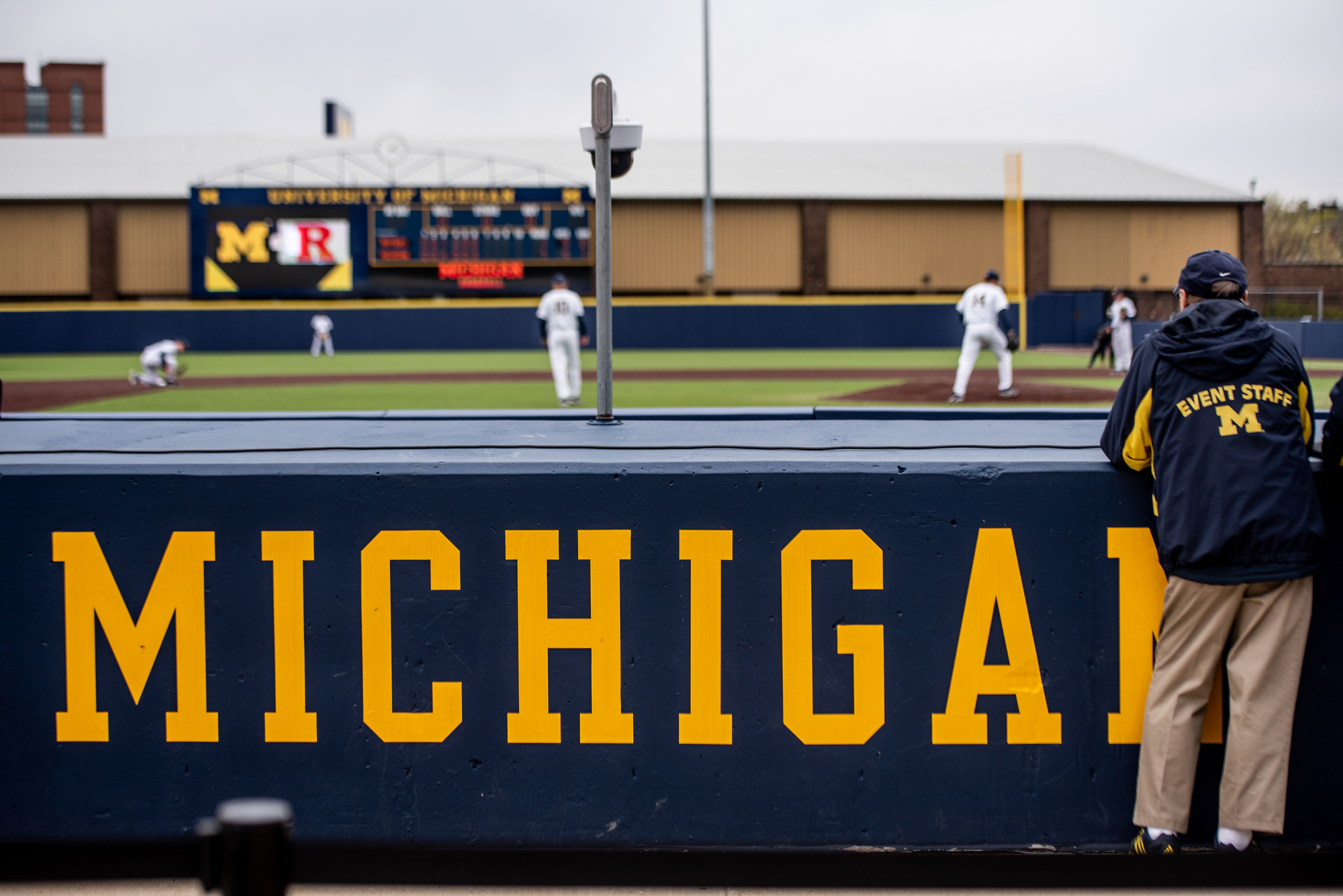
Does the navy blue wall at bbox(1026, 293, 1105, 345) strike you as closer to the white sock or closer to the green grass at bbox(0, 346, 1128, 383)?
the green grass at bbox(0, 346, 1128, 383)

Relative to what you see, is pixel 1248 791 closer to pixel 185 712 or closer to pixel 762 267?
pixel 185 712

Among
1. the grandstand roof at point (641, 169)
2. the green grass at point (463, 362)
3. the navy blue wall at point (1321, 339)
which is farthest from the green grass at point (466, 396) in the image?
the grandstand roof at point (641, 169)

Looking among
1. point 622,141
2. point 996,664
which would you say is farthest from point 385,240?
point 996,664

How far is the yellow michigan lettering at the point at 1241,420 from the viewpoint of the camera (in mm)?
2916

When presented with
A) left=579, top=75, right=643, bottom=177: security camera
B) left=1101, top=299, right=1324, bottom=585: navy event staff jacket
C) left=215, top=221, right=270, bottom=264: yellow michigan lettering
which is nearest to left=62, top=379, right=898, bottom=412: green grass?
left=579, top=75, right=643, bottom=177: security camera

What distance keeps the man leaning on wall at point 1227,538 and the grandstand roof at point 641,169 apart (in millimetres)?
40256

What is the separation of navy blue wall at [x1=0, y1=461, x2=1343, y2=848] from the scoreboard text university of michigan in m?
31.2

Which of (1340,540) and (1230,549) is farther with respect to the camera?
(1340,540)

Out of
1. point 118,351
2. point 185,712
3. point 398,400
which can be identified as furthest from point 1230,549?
point 118,351

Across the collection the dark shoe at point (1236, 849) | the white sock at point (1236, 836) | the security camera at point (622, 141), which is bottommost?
the dark shoe at point (1236, 849)

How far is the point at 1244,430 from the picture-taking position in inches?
115

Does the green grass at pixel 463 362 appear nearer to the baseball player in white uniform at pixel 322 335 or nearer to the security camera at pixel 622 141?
the baseball player in white uniform at pixel 322 335

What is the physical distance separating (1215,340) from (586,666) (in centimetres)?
191

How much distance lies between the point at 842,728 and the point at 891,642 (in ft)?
0.93
